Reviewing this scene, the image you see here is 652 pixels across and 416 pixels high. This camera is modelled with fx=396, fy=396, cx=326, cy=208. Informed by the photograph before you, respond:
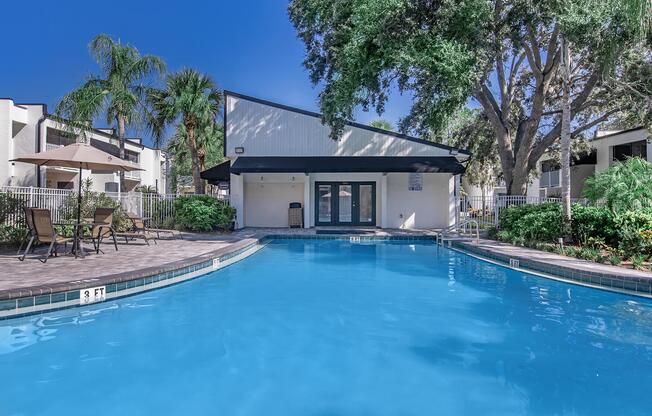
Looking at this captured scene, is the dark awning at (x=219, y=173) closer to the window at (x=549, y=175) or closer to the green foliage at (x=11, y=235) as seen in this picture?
the green foliage at (x=11, y=235)

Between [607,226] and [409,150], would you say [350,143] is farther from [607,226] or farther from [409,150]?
[607,226]

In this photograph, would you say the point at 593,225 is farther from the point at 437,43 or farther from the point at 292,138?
the point at 292,138

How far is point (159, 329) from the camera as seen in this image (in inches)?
211

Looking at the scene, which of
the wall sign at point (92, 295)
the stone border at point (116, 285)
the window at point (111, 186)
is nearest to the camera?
the stone border at point (116, 285)

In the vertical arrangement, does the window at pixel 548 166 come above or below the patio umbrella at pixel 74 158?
above

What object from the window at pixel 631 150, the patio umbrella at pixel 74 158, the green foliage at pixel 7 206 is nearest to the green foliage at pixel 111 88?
the green foliage at pixel 7 206

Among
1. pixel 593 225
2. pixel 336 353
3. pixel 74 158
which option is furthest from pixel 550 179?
pixel 74 158

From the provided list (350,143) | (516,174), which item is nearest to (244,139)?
(350,143)

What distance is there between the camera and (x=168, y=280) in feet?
25.3

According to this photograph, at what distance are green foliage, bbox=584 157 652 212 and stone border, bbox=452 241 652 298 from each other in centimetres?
353

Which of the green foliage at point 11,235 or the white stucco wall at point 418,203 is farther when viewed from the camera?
the white stucco wall at point 418,203

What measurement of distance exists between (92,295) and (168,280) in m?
1.67

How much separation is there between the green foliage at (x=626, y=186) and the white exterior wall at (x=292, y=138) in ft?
24.1

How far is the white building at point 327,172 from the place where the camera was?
17.9 m
